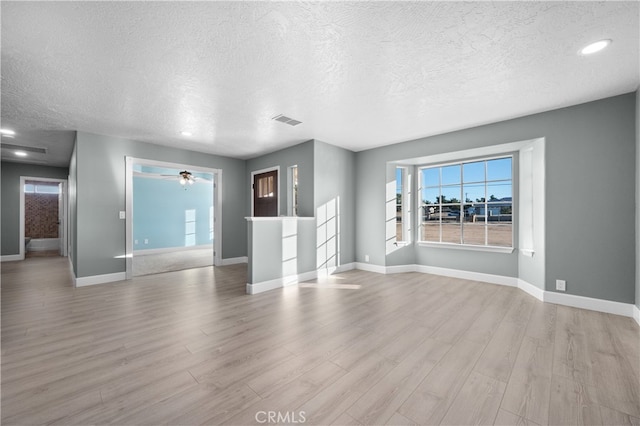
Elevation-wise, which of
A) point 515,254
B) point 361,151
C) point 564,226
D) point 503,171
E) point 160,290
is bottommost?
point 160,290

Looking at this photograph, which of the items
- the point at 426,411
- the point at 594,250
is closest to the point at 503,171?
the point at 594,250

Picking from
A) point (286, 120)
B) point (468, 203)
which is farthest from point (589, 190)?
point (286, 120)

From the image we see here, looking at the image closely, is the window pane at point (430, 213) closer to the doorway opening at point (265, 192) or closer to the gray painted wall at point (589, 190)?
the gray painted wall at point (589, 190)

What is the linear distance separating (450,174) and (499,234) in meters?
1.35

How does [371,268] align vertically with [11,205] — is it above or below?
below

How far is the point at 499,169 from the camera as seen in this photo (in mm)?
4367

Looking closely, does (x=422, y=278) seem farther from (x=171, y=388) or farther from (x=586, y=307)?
(x=171, y=388)

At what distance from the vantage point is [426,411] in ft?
4.87

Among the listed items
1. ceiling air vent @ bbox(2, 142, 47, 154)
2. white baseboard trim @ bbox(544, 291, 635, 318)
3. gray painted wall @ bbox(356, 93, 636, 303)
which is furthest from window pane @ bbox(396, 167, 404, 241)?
ceiling air vent @ bbox(2, 142, 47, 154)

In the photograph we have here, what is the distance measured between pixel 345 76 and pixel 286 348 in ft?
8.51

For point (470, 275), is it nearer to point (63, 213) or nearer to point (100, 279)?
point (100, 279)

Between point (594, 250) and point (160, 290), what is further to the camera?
point (160, 290)

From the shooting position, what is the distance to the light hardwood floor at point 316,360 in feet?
4.90

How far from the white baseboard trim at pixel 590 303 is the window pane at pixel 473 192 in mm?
1775
